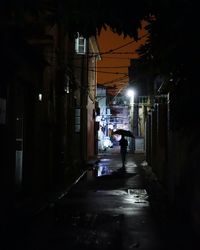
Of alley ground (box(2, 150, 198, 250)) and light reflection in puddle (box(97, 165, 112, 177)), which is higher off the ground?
alley ground (box(2, 150, 198, 250))

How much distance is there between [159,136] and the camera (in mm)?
23969

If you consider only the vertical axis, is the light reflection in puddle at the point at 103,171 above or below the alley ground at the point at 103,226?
below

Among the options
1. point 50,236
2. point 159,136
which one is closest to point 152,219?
point 50,236

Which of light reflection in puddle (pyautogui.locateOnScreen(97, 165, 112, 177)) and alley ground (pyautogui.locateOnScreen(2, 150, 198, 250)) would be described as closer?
alley ground (pyautogui.locateOnScreen(2, 150, 198, 250))

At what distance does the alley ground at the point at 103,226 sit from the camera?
948 cm

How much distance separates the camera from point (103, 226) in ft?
36.6

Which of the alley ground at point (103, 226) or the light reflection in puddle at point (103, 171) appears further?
the light reflection in puddle at point (103, 171)

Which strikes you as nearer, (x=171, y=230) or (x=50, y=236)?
(x=50, y=236)

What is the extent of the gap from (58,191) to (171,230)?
25.9ft

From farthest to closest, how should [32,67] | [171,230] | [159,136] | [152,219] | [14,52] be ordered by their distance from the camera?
1. [159,136]
2. [152,219]
3. [171,230]
4. [32,67]
5. [14,52]

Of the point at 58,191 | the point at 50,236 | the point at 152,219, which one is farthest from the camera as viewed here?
the point at 58,191

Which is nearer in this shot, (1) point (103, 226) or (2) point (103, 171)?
(1) point (103, 226)

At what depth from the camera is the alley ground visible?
31.1 feet

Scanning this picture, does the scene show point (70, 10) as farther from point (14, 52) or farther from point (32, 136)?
point (32, 136)
